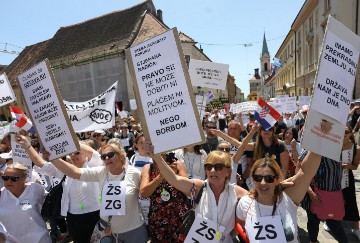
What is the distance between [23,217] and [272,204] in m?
2.45

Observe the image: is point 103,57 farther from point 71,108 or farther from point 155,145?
point 155,145

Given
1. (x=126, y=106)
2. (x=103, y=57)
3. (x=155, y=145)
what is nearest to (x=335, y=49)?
(x=155, y=145)

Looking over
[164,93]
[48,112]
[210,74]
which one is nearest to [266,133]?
[164,93]

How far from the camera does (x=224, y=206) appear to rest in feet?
8.46

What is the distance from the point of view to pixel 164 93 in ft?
8.84

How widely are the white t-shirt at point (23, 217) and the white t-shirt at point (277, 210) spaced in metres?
2.11

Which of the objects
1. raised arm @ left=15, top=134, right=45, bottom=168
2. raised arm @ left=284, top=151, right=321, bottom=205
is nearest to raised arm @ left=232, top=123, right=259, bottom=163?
raised arm @ left=284, top=151, right=321, bottom=205

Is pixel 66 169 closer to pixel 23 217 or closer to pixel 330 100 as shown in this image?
pixel 23 217

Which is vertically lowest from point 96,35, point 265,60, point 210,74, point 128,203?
point 128,203

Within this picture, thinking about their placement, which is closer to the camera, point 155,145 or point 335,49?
point 335,49

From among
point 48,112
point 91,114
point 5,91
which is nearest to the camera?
point 48,112

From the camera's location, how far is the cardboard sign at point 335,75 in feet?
7.86

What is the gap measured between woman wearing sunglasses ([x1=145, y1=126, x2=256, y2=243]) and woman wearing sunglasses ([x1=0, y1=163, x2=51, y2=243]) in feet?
4.87

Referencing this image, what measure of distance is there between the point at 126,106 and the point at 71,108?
1013 inches
